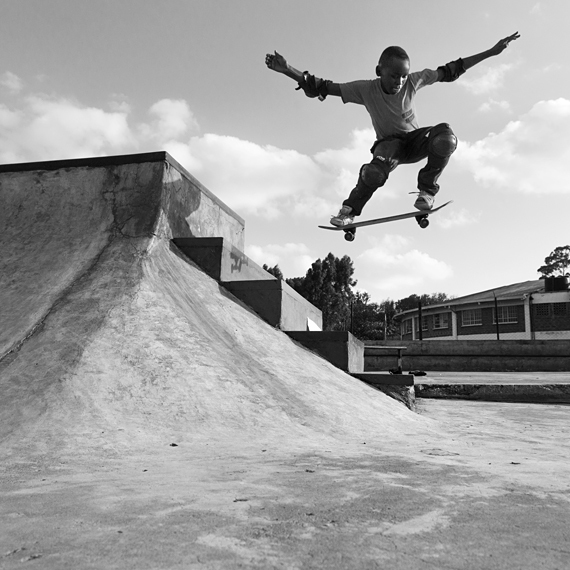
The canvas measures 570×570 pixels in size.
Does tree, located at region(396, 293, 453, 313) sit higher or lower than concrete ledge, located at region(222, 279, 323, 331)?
higher

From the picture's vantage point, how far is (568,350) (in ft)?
54.4

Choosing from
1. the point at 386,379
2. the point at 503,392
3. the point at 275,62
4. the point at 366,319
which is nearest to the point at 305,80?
the point at 275,62

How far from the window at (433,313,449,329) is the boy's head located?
104ft

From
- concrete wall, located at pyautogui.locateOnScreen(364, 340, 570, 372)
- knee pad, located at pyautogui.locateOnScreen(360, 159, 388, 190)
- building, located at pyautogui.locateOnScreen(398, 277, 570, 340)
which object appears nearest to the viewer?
knee pad, located at pyautogui.locateOnScreen(360, 159, 388, 190)

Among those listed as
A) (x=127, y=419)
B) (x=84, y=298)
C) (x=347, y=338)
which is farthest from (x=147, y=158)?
(x=127, y=419)

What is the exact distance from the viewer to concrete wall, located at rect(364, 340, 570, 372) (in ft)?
53.8

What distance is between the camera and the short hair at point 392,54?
6.27 meters

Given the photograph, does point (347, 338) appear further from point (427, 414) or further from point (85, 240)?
point (85, 240)

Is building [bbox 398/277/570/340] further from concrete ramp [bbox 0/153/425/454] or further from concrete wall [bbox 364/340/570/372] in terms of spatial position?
concrete ramp [bbox 0/153/425/454]

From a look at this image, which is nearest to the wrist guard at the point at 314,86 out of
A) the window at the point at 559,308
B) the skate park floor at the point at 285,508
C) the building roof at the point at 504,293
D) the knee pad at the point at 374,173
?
the knee pad at the point at 374,173

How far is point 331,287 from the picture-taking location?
120 ft

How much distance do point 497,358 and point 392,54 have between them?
12.6 metres

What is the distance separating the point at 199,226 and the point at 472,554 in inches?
236

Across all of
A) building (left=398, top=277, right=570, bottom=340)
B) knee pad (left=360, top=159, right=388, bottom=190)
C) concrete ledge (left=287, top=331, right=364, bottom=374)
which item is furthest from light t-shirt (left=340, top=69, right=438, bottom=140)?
building (left=398, top=277, right=570, bottom=340)
